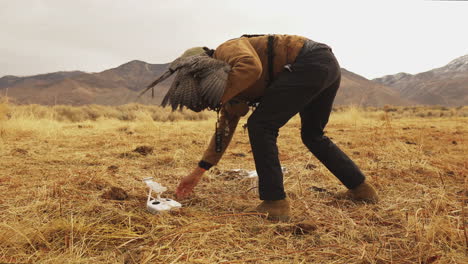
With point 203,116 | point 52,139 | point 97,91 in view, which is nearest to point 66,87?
point 97,91

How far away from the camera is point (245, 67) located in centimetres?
190

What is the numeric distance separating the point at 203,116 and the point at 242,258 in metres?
12.7

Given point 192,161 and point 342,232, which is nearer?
point 342,232

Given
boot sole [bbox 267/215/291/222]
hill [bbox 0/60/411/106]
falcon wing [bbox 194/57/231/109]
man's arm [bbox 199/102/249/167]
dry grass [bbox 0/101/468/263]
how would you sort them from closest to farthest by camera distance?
dry grass [bbox 0/101/468/263], falcon wing [bbox 194/57/231/109], boot sole [bbox 267/215/291/222], man's arm [bbox 199/102/249/167], hill [bbox 0/60/411/106]

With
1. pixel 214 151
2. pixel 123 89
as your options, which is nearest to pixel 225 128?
pixel 214 151

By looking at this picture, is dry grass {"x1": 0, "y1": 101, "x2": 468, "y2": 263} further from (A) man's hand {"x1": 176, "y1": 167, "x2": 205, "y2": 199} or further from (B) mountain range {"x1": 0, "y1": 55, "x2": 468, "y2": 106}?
(B) mountain range {"x1": 0, "y1": 55, "x2": 468, "y2": 106}

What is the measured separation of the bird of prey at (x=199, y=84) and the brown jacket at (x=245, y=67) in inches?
3.0

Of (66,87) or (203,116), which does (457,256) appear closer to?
(203,116)

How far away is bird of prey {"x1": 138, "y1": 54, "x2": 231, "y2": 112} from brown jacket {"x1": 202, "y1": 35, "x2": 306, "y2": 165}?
77 mm

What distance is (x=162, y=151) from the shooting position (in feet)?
15.6

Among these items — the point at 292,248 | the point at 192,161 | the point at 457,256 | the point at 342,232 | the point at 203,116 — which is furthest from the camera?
the point at 203,116

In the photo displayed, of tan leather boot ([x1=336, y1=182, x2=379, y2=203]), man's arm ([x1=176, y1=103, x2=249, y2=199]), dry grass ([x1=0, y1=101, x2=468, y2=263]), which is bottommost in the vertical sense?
dry grass ([x1=0, y1=101, x2=468, y2=263])

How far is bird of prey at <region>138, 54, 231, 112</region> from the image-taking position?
189 centimetres

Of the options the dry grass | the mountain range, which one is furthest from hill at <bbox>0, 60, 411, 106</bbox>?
the dry grass
